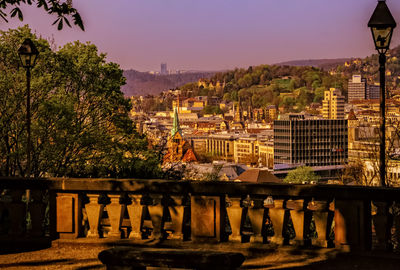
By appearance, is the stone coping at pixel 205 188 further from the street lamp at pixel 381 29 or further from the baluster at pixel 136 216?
the street lamp at pixel 381 29

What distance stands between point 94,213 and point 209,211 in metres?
1.27

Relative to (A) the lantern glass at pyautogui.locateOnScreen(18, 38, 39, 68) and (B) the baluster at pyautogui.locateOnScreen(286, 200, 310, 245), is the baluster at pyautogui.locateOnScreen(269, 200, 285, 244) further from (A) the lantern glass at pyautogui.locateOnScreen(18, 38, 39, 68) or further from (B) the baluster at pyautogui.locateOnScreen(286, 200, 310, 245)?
(A) the lantern glass at pyautogui.locateOnScreen(18, 38, 39, 68)

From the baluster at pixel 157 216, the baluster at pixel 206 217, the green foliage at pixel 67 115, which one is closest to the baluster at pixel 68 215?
the baluster at pixel 157 216

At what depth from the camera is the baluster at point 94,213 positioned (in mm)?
6777

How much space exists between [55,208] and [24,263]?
724 mm

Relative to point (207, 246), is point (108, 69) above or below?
above

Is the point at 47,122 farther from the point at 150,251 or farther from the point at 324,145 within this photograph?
the point at 324,145

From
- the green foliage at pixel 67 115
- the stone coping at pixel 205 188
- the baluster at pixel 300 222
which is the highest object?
the green foliage at pixel 67 115

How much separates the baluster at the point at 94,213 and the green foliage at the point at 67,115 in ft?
31.7

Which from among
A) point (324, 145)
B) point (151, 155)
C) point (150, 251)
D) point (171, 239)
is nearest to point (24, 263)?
point (171, 239)

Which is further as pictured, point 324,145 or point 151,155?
point 324,145

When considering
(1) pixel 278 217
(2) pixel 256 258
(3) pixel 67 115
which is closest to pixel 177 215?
(2) pixel 256 258

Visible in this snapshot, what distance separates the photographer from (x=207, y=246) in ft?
21.2

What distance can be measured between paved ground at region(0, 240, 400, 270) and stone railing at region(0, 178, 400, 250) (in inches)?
3.9
